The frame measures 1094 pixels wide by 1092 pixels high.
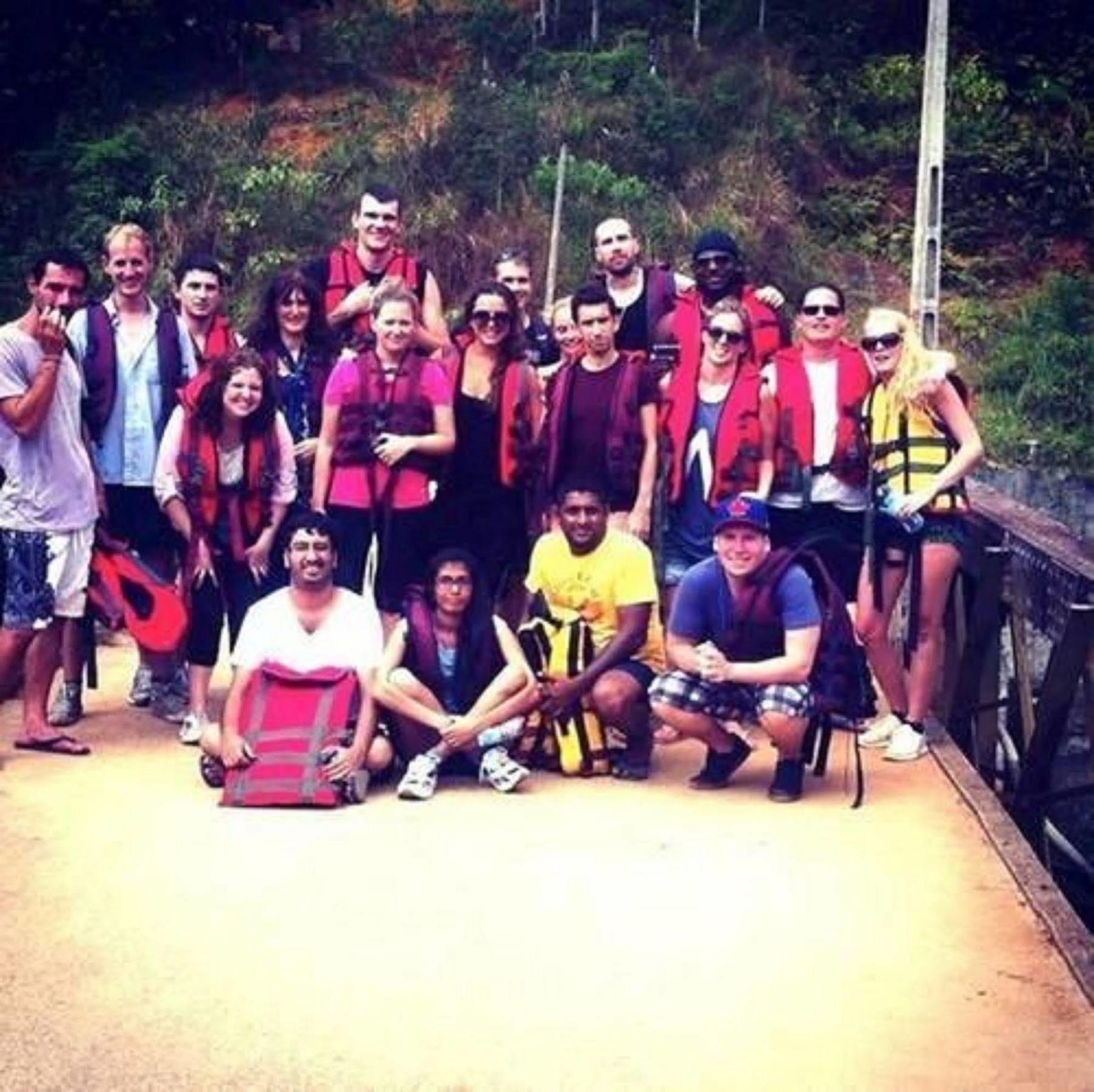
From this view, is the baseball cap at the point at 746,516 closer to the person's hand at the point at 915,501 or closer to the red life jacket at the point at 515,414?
the person's hand at the point at 915,501

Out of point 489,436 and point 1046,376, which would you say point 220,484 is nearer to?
point 489,436

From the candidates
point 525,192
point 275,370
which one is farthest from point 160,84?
point 275,370

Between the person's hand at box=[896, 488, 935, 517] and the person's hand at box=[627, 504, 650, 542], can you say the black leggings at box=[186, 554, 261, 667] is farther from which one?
the person's hand at box=[896, 488, 935, 517]

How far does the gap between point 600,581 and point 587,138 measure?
15.3 metres

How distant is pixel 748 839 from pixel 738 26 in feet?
62.2

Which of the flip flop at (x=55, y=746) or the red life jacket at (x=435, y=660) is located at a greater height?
the red life jacket at (x=435, y=660)

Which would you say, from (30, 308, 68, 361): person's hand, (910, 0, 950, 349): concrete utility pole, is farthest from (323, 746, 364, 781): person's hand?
(910, 0, 950, 349): concrete utility pole

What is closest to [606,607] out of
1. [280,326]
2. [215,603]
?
[215,603]

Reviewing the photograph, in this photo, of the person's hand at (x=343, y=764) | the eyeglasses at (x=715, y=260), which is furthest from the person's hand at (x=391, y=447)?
the eyeglasses at (x=715, y=260)

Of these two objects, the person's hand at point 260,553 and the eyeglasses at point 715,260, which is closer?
the person's hand at point 260,553

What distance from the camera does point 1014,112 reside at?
22.3 m

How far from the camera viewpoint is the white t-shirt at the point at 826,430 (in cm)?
679

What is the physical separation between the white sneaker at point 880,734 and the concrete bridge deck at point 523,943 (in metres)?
0.56

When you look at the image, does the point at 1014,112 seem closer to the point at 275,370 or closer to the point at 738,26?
the point at 738,26
